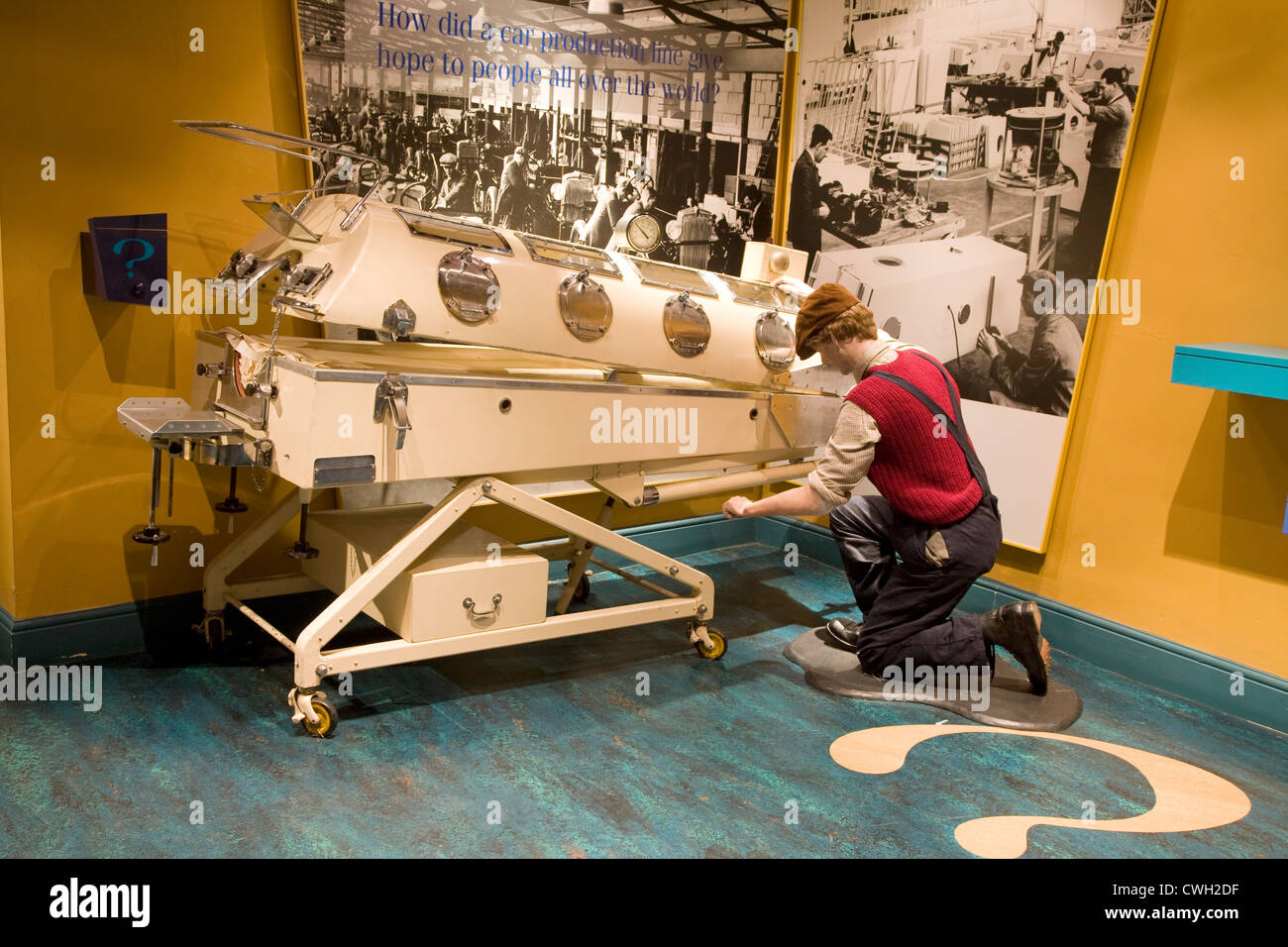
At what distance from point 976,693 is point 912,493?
81cm

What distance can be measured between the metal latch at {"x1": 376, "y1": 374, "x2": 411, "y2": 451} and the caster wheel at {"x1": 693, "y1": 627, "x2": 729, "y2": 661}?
1.63 m

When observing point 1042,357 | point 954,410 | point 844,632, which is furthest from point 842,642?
point 1042,357

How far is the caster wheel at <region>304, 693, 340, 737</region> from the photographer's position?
2969 mm

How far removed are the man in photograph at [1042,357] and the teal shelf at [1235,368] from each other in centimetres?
67

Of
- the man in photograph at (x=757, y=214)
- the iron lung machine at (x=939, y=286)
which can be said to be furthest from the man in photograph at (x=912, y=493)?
the man in photograph at (x=757, y=214)

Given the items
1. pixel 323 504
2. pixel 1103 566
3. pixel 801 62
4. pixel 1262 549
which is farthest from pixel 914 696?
pixel 801 62

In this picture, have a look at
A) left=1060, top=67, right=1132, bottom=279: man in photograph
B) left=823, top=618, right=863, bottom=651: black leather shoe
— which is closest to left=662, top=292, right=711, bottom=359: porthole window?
left=823, top=618, right=863, bottom=651: black leather shoe

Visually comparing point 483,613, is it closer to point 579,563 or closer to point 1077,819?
point 579,563

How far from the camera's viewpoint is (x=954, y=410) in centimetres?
359

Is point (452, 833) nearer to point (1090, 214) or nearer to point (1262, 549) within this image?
point (1262, 549)

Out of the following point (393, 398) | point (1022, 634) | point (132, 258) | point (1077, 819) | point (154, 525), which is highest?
point (132, 258)

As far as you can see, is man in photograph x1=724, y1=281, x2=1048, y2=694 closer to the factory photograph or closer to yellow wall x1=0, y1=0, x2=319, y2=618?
the factory photograph

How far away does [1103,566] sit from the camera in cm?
420

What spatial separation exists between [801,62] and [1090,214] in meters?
1.89
